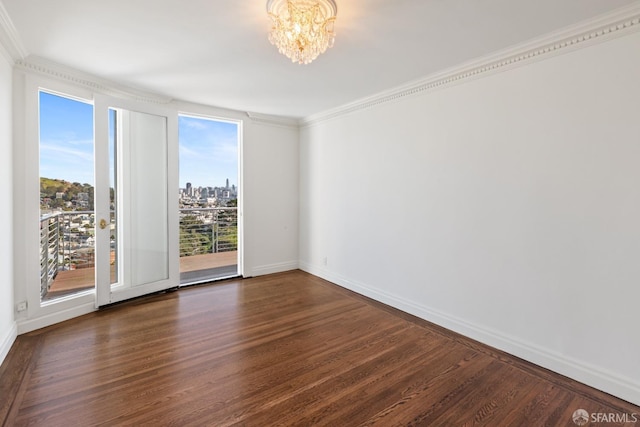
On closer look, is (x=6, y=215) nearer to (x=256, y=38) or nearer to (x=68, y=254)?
(x=68, y=254)

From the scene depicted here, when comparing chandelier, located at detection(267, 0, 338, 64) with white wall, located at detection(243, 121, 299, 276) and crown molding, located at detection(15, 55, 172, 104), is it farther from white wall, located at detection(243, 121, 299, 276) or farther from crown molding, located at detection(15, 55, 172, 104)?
white wall, located at detection(243, 121, 299, 276)

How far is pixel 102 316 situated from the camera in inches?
124

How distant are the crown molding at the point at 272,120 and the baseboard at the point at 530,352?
9.77 feet

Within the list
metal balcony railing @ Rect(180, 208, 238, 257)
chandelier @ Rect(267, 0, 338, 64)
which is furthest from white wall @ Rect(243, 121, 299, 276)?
chandelier @ Rect(267, 0, 338, 64)

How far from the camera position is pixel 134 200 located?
369 cm

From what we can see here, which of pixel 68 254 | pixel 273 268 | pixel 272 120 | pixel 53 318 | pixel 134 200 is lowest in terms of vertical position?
pixel 53 318

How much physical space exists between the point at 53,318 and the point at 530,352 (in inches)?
170

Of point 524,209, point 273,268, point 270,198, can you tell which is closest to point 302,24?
point 524,209

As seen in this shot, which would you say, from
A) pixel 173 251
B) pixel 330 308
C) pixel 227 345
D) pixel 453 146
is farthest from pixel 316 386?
pixel 173 251

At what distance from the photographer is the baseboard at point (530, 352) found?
197 centimetres

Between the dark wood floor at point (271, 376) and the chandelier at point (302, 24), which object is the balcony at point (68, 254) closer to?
the dark wood floor at point (271, 376)

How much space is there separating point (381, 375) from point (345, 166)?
8.90 ft

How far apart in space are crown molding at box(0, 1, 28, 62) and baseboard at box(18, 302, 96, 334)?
2.29 m

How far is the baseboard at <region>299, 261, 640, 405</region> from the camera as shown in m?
1.97
